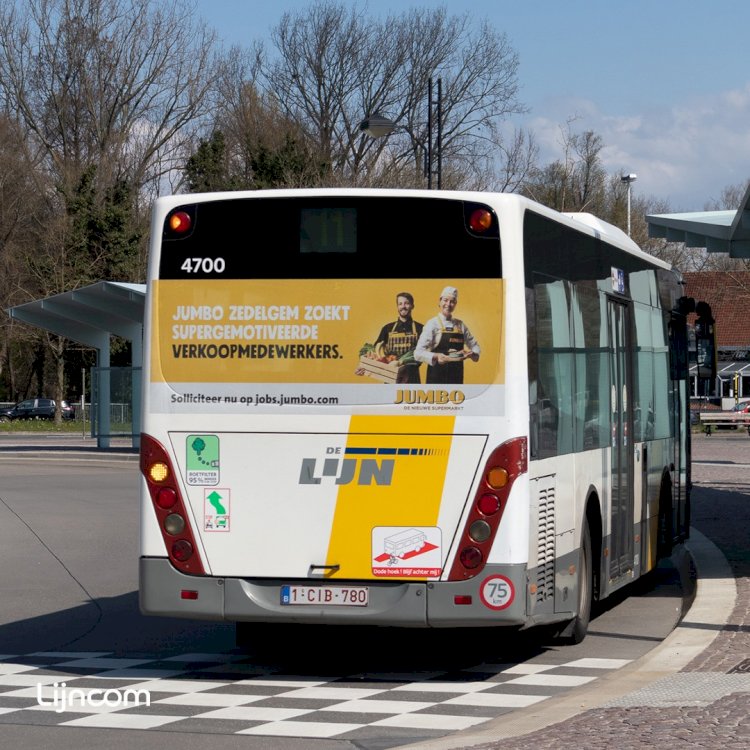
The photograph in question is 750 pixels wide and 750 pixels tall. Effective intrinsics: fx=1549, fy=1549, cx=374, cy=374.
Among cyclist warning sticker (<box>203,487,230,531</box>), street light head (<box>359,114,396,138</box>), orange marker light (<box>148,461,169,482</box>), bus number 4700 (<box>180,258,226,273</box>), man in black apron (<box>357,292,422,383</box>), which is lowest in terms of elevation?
cyclist warning sticker (<box>203,487,230,531</box>)

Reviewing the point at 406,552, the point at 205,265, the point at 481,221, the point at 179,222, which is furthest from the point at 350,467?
the point at 179,222

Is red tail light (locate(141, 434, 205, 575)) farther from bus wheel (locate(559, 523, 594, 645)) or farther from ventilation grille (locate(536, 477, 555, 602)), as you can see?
bus wheel (locate(559, 523, 594, 645))

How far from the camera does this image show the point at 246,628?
10688mm

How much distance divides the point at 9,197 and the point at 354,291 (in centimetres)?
5914

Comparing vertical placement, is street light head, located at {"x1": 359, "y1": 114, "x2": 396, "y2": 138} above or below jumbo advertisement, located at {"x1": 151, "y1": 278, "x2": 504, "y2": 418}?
above

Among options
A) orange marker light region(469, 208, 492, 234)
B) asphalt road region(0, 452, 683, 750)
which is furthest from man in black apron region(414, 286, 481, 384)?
asphalt road region(0, 452, 683, 750)

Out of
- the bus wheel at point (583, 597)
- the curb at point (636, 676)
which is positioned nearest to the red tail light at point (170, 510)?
the curb at point (636, 676)

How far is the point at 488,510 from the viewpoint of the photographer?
884cm

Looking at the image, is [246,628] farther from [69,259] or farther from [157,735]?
[69,259]

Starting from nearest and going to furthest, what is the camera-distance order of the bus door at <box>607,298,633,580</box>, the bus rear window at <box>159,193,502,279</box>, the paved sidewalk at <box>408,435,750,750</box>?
the paved sidewalk at <box>408,435,750,750</box> → the bus rear window at <box>159,193,502,279</box> → the bus door at <box>607,298,633,580</box>

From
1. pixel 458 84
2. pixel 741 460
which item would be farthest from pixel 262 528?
pixel 458 84

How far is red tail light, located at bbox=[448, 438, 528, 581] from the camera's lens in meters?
8.82

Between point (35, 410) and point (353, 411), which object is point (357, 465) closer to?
point (353, 411)

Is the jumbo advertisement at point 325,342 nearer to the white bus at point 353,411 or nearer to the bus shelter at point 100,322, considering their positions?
the white bus at point 353,411
